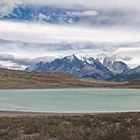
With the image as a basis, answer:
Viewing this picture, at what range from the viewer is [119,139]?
15742 mm

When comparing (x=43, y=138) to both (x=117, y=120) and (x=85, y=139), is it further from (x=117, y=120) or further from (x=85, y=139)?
(x=117, y=120)

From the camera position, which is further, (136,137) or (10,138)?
(10,138)

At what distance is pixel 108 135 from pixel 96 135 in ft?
2.53

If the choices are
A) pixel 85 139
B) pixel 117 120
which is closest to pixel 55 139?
pixel 85 139

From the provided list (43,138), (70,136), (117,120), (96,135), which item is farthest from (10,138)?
(117,120)

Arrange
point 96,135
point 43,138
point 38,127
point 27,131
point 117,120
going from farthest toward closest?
point 117,120 < point 38,127 < point 27,131 < point 43,138 < point 96,135

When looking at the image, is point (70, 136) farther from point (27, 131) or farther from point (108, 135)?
point (27, 131)

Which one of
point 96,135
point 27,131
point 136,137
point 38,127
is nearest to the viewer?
point 136,137

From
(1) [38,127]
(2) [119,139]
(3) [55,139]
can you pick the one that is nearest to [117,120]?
(1) [38,127]

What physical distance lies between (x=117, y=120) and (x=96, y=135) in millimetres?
12918

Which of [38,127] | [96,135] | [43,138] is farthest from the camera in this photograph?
[38,127]

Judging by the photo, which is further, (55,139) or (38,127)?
(38,127)

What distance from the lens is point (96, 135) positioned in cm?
1716

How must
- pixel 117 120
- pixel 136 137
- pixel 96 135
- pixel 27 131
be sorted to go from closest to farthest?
pixel 136 137, pixel 96 135, pixel 27 131, pixel 117 120
